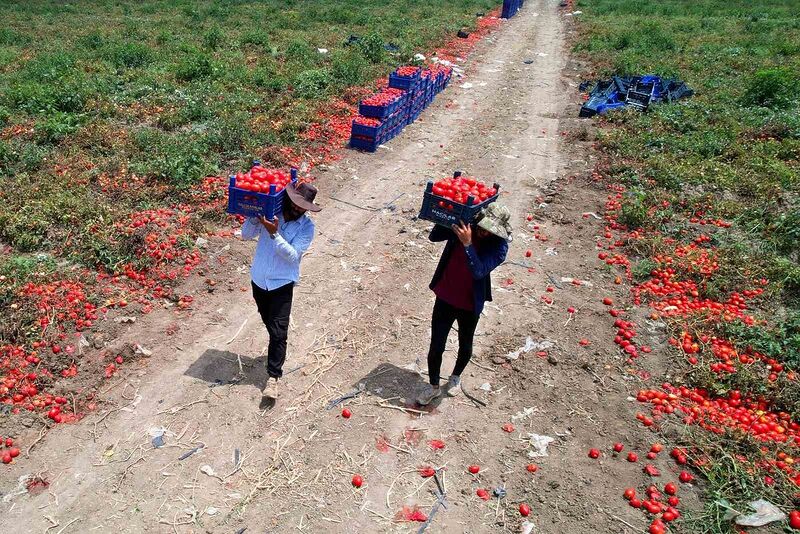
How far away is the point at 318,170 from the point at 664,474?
895 centimetres

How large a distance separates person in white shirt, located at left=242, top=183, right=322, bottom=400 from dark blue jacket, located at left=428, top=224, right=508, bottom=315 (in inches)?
53.9

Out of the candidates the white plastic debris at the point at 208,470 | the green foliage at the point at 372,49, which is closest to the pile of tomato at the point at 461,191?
the white plastic debris at the point at 208,470

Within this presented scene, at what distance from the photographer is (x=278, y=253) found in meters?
5.31

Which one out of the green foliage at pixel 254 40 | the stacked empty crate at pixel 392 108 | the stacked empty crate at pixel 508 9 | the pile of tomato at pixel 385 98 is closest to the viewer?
the stacked empty crate at pixel 392 108

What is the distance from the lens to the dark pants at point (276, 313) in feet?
18.4

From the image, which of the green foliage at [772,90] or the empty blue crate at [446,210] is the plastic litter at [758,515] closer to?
the empty blue crate at [446,210]

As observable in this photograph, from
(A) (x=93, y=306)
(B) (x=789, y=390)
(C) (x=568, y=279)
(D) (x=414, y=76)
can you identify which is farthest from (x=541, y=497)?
(D) (x=414, y=76)

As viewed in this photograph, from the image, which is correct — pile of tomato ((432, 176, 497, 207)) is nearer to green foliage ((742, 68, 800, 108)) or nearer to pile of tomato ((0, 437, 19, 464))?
pile of tomato ((0, 437, 19, 464))

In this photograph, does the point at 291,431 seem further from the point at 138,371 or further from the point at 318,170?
the point at 318,170

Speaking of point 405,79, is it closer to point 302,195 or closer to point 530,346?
point 530,346

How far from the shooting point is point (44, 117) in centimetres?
1273

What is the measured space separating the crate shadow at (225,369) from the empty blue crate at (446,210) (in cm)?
287

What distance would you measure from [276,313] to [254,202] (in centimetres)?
122

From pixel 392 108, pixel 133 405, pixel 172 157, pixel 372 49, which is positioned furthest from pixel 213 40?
pixel 133 405
